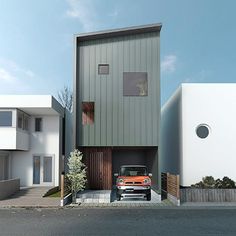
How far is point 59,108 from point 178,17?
30.3 feet

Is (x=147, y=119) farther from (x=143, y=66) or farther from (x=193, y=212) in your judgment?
(x=193, y=212)

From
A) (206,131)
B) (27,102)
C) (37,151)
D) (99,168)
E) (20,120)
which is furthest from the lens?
(37,151)

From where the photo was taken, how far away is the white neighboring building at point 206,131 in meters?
18.6

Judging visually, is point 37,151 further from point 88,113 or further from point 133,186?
point 133,186

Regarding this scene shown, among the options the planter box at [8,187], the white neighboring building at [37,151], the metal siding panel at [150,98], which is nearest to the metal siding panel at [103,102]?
the metal siding panel at [150,98]

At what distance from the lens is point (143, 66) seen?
1844 cm

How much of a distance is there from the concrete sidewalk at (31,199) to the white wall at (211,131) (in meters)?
7.11

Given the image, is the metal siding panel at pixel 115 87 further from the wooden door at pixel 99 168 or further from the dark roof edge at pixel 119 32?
the wooden door at pixel 99 168

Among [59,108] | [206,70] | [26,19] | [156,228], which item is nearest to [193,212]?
[156,228]

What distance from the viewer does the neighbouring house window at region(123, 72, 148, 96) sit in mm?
18359

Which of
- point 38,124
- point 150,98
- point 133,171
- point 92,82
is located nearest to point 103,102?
point 92,82

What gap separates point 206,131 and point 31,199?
9.95m

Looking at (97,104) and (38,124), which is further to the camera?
(38,124)

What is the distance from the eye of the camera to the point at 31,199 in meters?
17.8
